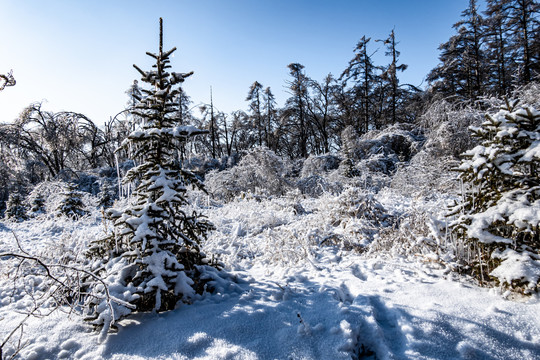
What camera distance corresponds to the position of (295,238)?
181 inches

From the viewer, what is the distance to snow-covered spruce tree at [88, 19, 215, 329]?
8.46 ft

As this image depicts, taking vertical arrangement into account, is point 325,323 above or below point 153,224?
below

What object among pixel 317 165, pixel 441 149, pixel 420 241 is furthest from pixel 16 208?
pixel 441 149

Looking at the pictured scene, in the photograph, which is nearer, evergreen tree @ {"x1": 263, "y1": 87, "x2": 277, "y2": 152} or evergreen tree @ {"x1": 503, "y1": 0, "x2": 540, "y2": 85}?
evergreen tree @ {"x1": 503, "y1": 0, "x2": 540, "y2": 85}

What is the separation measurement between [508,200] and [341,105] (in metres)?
21.7

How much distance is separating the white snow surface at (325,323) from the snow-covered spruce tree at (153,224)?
0.71 ft

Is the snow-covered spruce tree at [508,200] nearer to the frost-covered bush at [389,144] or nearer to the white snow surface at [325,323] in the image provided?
the white snow surface at [325,323]

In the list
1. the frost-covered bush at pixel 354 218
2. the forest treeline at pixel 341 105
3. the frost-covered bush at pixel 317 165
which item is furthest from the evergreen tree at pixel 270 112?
the frost-covered bush at pixel 354 218

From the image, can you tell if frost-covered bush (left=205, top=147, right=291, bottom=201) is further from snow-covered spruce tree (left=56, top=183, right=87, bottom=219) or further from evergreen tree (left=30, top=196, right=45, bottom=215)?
evergreen tree (left=30, top=196, right=45, bottom=215)

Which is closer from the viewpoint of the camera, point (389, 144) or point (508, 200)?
point (508, 200)

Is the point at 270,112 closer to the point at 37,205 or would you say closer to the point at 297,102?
the point at 297,102

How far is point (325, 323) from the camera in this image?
2248 mm

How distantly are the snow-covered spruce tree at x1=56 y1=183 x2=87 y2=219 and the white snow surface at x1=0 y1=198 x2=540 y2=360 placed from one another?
5834 millimetres

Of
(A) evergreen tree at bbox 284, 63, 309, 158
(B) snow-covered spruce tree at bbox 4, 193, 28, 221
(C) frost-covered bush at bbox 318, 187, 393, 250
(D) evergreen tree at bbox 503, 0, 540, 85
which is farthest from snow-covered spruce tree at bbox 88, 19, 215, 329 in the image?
(A) evergreen tree at bbox 284, 63, 309, 158
